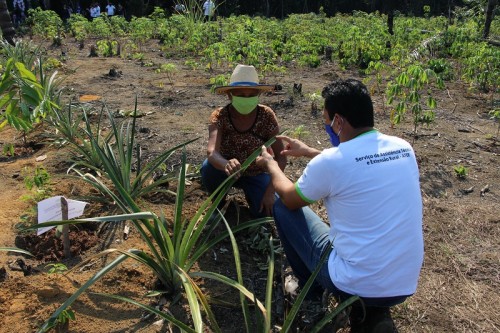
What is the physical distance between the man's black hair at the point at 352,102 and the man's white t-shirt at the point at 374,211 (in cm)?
7

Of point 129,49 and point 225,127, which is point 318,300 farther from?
point 129,49

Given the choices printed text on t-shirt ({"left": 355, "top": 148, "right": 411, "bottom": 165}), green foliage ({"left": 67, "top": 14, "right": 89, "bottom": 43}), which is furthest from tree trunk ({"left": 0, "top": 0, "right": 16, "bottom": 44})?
printed text on t-shirt ({"left": 355, "top": 148, "right": 411, "bottom": 165})

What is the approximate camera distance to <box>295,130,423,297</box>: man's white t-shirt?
179 cm

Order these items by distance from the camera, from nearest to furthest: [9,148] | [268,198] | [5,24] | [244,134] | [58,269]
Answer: [58,269], [268,198], [244,134], [9,148], [5,24]

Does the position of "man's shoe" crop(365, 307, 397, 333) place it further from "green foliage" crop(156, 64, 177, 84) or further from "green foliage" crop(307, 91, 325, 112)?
"green foliage" crop(156, 64, 177, 84)

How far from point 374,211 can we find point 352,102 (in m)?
0.44

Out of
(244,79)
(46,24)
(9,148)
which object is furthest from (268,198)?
(46,24)

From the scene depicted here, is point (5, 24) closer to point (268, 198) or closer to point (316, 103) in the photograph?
point (316, 103)

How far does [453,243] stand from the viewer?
286cm

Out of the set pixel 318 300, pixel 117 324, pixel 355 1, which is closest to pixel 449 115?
pixel 318 300

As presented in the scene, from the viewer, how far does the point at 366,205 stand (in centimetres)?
179

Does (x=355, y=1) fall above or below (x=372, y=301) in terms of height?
above

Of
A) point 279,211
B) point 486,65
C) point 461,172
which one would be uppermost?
point 486,65

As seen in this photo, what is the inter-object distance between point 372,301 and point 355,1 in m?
23.5
